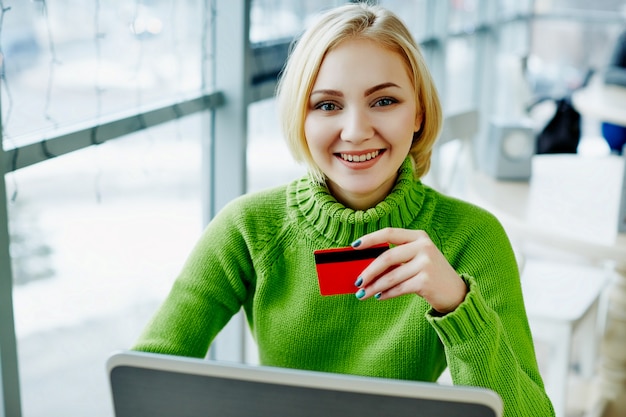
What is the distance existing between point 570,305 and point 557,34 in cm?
384

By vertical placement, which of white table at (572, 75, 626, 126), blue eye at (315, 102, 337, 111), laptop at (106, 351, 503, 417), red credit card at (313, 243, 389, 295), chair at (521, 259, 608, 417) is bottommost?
chair at (521, 259, 608, 417)

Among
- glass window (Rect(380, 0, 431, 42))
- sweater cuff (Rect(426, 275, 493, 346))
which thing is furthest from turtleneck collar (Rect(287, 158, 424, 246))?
glass window (Rect(380, 0, 431, 42))

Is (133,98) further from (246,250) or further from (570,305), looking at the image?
(570,305)

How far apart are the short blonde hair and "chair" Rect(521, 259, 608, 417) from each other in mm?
1164

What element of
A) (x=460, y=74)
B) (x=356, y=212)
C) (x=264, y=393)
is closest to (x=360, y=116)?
(x=356, y=212)

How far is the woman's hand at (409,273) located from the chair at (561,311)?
1316 millimetres

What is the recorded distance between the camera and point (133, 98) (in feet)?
6.03

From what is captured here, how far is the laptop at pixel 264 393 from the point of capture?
0.73m

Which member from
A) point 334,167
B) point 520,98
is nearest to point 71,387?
point 334,167

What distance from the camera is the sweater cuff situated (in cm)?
105

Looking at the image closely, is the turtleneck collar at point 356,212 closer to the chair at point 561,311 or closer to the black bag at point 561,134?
the chair at point 561,311

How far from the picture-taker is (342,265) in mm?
991

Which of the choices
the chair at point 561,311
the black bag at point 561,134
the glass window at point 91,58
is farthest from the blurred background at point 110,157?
the black bag at point 561,134

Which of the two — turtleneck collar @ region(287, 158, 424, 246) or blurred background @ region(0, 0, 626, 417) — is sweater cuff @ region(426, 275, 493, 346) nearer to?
turtleneck collar @ region(287, 158, 424, 246)
